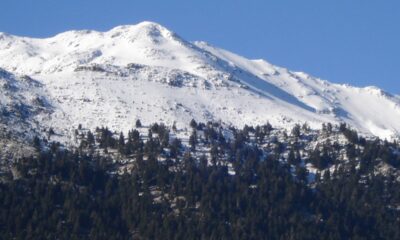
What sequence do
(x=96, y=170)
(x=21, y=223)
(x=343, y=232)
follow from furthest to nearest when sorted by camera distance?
(x=96, y=170) → (x=343, y=232) → (x=21, y=223)

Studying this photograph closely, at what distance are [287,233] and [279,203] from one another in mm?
14044

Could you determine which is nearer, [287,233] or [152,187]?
[287,233]

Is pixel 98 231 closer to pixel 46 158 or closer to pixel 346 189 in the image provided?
pixel 46 158

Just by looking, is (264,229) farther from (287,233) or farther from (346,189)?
(346,189)

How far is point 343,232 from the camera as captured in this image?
598 feet

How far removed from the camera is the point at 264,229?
178m

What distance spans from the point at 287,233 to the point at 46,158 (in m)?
48.2

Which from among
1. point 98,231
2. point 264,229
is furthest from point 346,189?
point 98,231

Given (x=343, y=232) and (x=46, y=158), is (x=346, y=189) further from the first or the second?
(x=46, y=158)

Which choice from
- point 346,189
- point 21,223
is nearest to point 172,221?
point 21,223

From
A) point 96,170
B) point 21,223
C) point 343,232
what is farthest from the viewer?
point 96,170

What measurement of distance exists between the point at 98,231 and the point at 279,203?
3547cm

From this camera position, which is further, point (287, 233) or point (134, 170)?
point (134, 170)

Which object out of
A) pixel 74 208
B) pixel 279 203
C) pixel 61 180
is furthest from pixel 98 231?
pixel 279 203
